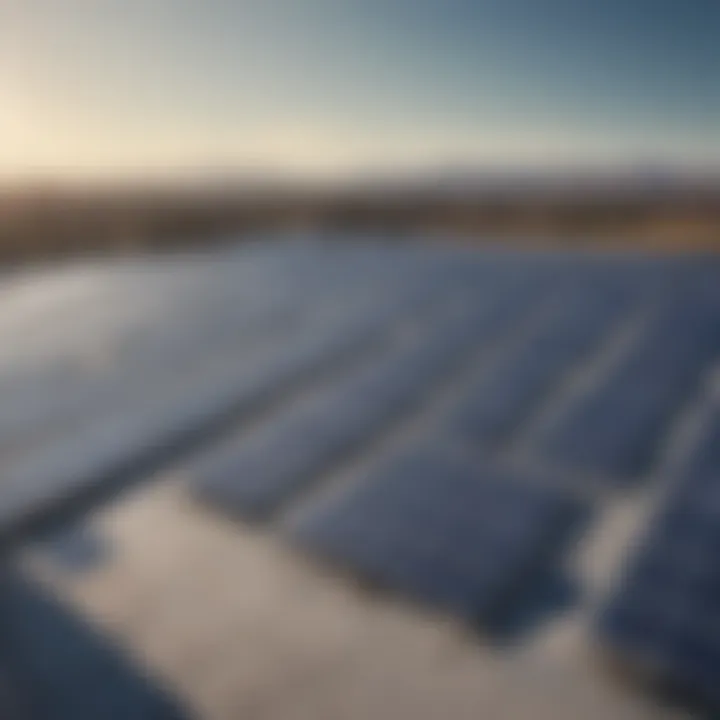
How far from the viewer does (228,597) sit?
4.34m

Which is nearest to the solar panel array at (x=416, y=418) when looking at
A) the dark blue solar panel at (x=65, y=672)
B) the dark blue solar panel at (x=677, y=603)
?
the dark blue solar panel at (x=677, y=603)

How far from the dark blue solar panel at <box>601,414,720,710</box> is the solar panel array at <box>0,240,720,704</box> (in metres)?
0.01

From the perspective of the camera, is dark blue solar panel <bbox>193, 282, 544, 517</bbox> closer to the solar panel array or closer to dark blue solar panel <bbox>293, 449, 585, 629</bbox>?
the solar panel array

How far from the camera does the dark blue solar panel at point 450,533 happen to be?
166 inches

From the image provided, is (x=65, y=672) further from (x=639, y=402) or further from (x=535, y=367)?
(x=535, y=367)

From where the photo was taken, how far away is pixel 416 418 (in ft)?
21.9

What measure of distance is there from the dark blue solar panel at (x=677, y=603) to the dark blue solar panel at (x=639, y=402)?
0.80 metres

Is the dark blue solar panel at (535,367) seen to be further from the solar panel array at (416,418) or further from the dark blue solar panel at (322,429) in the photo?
the dark blue solar panel at (322,429)

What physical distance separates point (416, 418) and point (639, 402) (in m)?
2.27

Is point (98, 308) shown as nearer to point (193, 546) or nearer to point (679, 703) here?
point (193, 546)

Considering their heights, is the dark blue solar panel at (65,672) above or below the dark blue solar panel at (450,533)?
below

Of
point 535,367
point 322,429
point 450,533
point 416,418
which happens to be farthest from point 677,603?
point 535,367

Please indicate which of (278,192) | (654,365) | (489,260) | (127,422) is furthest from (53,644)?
(278,192)

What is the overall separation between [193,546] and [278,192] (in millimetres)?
55475
